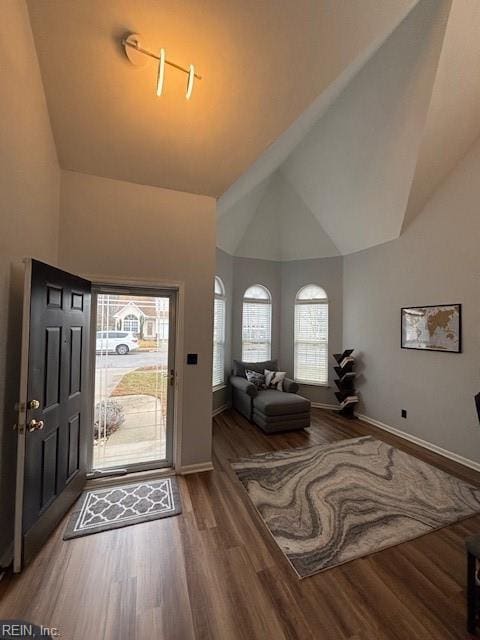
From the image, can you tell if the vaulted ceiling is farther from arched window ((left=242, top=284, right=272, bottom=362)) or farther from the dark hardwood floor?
the dark hardwood floor

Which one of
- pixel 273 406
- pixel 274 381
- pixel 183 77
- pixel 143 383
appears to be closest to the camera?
pixel 183 77

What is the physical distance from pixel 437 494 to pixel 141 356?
3268 millimetres

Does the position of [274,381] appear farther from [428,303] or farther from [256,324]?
[428,303]

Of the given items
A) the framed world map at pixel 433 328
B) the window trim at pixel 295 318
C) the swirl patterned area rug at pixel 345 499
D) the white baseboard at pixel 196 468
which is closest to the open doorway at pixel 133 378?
the white baseboard at pixel 196 468

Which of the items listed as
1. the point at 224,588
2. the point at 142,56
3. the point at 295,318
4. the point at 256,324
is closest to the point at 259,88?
the point at 142,56

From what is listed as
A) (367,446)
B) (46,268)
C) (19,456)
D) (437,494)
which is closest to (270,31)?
(46,268)

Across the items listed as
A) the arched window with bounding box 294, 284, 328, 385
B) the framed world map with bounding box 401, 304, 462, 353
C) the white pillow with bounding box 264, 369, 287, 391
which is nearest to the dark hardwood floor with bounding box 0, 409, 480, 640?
the framed world map with bounding box 401, 304, 462, 353

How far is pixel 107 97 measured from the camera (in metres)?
2.09

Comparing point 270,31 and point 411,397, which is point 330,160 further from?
point 411,397

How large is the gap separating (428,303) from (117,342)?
4048 millimetres

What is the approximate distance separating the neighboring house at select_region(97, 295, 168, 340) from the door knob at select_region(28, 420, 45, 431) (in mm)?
1115

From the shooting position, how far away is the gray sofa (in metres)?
3.87

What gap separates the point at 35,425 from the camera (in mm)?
1713

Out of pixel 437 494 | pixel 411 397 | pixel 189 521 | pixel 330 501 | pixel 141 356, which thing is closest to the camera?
pixel 189 521
